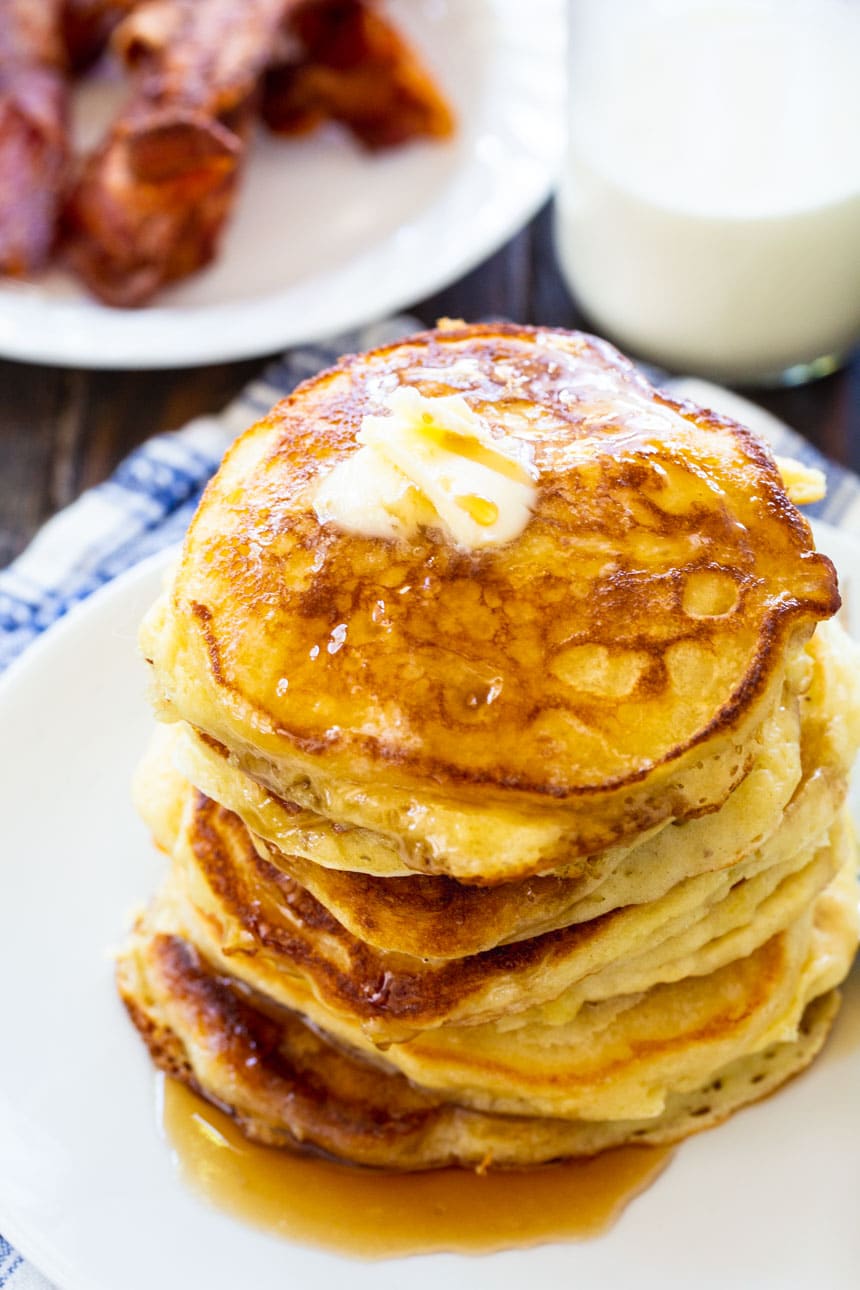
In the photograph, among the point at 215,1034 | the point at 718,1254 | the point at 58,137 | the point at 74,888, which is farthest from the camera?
the point at 58,137

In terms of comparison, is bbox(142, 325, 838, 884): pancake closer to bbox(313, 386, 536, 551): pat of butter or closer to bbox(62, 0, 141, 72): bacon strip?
bbox(313, 386, 536, 551): pat of butter

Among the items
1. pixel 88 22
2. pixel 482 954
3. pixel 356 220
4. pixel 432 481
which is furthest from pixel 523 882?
pixel 88 22

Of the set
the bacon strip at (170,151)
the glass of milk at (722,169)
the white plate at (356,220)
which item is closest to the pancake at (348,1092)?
the white plate at (356,220)

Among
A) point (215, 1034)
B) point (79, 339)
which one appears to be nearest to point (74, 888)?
point (215, 1034)

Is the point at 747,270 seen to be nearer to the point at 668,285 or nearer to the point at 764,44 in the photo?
the point at 668,285

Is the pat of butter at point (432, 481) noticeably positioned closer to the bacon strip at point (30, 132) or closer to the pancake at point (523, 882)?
the pancake at point (523, 882)

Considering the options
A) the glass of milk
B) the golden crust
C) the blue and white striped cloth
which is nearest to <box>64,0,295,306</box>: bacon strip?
the blue and white striped cloth

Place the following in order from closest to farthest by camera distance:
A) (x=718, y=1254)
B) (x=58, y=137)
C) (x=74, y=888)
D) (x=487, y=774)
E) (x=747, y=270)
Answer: (x=487, y=774) < (x=718, y=1254) < (x=74, y=888) < (x=747, y=270) < (x=58, y=137)

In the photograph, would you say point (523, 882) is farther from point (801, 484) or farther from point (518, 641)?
point (801, 484)
